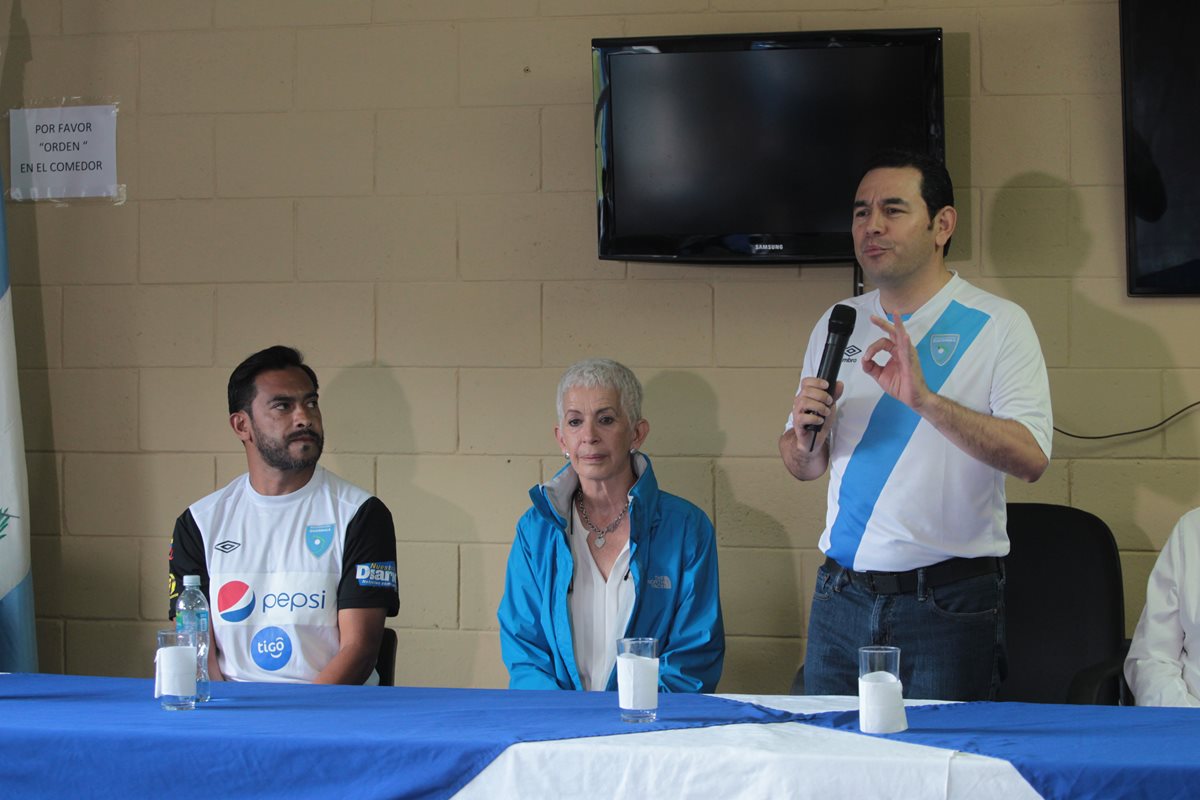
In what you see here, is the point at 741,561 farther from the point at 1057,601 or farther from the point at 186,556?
the point at 186,556

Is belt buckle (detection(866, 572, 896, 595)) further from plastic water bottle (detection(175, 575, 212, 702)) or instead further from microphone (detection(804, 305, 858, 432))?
plastic water bottle (detection(175, 575, 212, 702))

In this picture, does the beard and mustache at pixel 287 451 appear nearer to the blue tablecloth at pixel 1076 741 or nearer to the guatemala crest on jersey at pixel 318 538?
the guatemala crest on jersey at pixel 318 538

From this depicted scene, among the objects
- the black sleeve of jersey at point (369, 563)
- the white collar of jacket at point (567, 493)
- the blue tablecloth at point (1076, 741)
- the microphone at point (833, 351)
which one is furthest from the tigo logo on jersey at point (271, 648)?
the blue tablecloth at point (1076, 741)

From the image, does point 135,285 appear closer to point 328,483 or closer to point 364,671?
point 328,483

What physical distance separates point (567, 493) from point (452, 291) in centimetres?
87

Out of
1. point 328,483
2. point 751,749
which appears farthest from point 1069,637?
point 328,483

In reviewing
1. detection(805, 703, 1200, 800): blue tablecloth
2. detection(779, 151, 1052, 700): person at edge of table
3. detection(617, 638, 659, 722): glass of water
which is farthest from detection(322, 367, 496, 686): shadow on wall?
detection(805, 703, 1200, 800): blue tablecloth

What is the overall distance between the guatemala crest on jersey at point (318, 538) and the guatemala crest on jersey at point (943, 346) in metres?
1.39

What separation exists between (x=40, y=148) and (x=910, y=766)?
10.3 feet

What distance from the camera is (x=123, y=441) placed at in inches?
142

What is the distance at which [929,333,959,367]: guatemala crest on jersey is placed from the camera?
2488 millimetres

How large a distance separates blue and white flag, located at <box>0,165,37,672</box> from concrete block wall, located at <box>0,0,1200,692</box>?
0.28 metres

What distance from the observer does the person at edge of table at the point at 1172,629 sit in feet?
8.07

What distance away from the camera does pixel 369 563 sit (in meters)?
2.81
